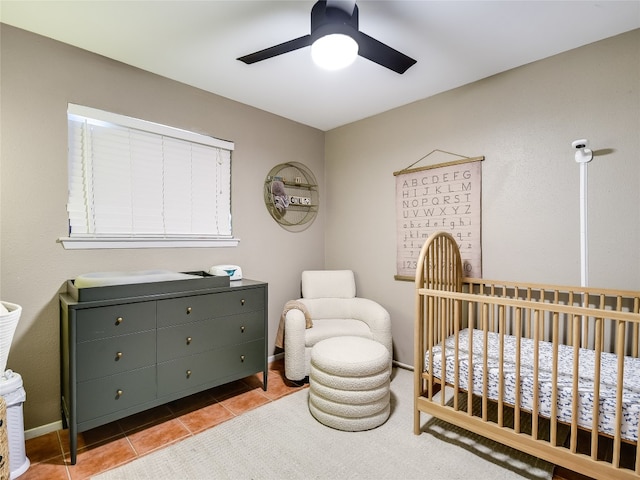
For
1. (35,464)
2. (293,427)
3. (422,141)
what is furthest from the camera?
(422,141)

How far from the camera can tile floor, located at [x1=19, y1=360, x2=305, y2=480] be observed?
5.82 feet

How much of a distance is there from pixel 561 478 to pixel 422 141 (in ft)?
8.12

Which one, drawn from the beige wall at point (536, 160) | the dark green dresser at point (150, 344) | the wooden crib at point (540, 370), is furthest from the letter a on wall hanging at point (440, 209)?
the dark green dresser at point (150, 344)

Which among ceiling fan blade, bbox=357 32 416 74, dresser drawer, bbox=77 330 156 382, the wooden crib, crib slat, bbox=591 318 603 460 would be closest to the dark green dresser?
dresser drawer, bbox=77 330 156 382

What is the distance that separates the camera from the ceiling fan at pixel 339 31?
149 centimetres

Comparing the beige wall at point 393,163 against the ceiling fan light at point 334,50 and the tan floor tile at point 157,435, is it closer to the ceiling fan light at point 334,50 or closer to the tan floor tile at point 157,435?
the tan floor tile at point 157,435

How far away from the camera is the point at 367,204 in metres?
3.42

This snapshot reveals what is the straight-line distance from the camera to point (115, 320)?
1.91m

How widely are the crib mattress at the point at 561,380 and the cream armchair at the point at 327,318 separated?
0.55m

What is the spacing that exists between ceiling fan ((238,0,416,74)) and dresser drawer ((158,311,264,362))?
1704mm

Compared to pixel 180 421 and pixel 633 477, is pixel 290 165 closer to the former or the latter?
pixel 180 421

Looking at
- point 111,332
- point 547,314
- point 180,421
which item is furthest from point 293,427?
point 547,314

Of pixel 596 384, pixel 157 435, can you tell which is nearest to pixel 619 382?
pixel 596 384

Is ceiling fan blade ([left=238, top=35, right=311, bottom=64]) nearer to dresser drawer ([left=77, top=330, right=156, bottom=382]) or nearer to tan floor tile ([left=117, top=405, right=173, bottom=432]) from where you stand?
dresser drawer ([left=77, top=330, right=156, bottom=382])
